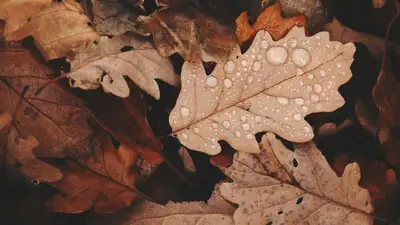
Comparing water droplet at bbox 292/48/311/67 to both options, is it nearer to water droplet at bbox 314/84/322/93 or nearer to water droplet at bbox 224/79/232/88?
water droplet at bbox 314/84/322/93

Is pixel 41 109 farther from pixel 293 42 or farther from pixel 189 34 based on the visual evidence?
pixel 293 42

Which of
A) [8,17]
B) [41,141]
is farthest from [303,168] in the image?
[8,17]

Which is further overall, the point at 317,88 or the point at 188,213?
the point at 188,213

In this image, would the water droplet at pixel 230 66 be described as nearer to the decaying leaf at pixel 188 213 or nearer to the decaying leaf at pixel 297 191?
the decaying leaf at pixel 297 191

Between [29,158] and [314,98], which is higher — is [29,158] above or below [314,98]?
below

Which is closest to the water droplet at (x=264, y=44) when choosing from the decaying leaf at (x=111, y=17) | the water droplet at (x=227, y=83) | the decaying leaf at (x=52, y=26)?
the water droplet at (x=227, y=83)

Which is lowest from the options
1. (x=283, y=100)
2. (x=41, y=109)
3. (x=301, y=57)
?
(x=41, y=109)

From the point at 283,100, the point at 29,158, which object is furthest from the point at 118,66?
the point at 283,100
